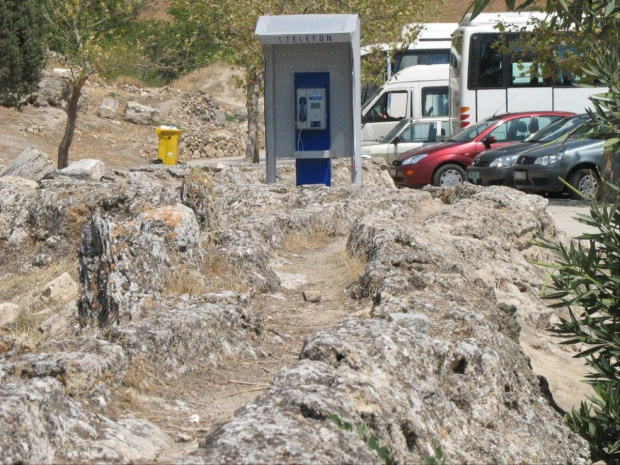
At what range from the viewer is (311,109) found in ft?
44.3

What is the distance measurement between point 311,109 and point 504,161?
6.30 m

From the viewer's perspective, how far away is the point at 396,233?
699 centimetres

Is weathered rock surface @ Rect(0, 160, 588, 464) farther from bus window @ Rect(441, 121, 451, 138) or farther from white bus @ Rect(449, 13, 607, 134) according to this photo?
bus window @ Rect(441, 121, 451, 138)

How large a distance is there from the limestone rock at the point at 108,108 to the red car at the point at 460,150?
13.9m

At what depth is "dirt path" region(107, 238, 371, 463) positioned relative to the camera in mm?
3709

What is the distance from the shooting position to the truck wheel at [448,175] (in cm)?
1986

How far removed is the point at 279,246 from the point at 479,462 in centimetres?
461

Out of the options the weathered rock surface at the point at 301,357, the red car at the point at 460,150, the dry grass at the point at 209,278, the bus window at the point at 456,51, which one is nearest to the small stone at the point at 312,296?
the weathered rock surface at the point at 301,357

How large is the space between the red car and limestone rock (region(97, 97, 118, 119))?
45.7ft

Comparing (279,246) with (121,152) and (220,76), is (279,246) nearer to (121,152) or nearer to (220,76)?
(121,152)

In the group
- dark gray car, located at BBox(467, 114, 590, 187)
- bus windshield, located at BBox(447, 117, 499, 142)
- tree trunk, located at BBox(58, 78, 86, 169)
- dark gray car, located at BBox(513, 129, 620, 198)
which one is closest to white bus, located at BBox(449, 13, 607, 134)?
bus windshield, located at BBox(447, 117, 499, 142)

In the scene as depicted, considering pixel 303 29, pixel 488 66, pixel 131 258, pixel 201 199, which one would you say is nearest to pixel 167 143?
pixel 488 66

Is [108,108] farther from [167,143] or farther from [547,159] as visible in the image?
[547,159]

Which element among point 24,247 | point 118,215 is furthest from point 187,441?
point 24,247
